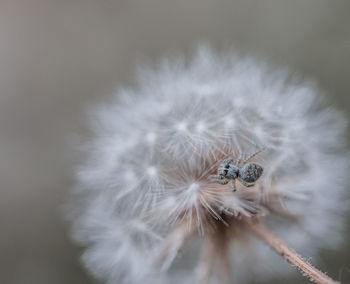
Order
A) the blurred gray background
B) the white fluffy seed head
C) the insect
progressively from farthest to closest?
the blurred gray background < the white fluffy seed head < the insect

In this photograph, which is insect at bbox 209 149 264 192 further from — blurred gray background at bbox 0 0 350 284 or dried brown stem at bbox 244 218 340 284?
blurred gray background at bbox 0 0 350 284

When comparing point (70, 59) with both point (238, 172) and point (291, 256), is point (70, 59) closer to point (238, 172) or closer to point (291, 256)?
point (238, 172)

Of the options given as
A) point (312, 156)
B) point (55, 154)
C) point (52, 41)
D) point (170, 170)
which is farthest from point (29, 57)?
point (312, 156)

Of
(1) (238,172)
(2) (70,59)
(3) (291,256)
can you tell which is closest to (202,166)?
(1) (238,172)

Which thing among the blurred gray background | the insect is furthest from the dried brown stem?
the blurred gray background

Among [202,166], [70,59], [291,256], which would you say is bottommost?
[291,256]

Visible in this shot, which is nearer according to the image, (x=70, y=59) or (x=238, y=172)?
(x=238, y=172)
